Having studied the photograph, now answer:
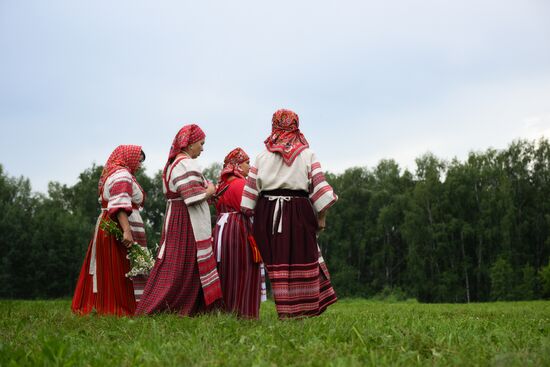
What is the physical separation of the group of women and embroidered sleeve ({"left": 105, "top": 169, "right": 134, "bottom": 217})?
0.04 feet

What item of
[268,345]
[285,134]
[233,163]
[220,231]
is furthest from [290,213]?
[268,345]

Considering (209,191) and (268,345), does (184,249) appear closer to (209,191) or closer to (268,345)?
(209,191)

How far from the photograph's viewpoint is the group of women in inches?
233

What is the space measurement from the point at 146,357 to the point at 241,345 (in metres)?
0.66

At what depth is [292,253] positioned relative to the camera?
5.92m

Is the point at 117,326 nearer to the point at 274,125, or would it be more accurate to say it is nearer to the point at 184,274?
the point at 184,274

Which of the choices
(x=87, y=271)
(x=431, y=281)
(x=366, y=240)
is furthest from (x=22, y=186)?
(x=87, y=271)

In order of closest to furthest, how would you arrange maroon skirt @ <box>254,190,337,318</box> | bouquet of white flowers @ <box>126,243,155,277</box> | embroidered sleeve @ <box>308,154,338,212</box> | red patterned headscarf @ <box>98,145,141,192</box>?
maroon skirt @ <box>254,190,337,318</box> < embroidered sleeve @ <box>308,154,338,212</box> < bouquet of white flowers @ <box>126,243,155,277</box> < red patterned headscarf @ <box>98,145,141,192</box>

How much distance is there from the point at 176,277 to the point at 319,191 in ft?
5.61

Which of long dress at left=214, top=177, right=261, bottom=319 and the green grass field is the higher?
long dress at left=214, top=177, right=261, bottom=319

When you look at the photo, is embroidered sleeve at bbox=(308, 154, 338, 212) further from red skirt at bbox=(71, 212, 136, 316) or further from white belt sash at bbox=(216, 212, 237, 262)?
red skirt at bbox=(71, 212, 136, 316)

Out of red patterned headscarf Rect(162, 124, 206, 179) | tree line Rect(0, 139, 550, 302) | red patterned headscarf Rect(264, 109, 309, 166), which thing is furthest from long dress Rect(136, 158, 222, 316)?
tree line Rect(0, 139, 550, 302)

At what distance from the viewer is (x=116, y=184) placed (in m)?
6.78

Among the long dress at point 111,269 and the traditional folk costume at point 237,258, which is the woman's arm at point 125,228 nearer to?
the long dress at point 111,269
